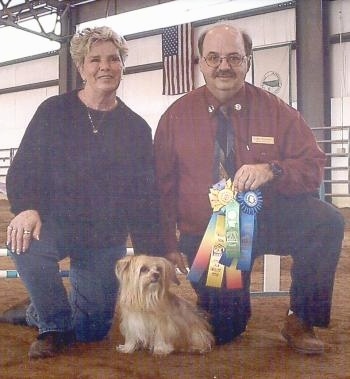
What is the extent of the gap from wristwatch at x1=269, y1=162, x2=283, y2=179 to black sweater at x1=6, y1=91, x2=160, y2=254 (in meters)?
0.35

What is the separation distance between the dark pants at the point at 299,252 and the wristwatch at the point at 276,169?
8 centimetres

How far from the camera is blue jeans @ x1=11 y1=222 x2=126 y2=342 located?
1.70 metres

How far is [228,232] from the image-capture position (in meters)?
1.56

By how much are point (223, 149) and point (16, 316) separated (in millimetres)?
1122

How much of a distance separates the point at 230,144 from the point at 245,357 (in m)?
0.65

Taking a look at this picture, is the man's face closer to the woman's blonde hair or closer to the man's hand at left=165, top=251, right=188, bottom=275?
the woman's blonde hair

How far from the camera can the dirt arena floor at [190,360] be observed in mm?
1520

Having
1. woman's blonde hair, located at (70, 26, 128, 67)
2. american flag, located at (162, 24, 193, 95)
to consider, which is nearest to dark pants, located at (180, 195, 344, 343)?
american flag, located at (162, 24, 193, 95)

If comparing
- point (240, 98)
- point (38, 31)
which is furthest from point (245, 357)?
point (38, 31)

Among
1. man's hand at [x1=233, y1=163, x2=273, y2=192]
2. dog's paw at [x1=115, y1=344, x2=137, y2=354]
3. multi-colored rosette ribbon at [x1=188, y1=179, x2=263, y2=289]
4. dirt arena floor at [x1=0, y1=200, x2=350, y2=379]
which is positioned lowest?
dirt arena floor at [x1=0, y1=200, x2=350, y2=379]

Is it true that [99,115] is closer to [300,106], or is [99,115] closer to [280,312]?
[300,106]

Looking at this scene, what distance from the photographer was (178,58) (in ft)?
5.86

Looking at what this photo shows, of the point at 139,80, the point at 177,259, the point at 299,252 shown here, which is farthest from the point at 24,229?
the point at 299,252

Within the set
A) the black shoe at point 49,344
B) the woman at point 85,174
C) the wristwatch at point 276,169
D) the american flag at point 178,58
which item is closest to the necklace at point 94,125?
the woman at point 85,174
